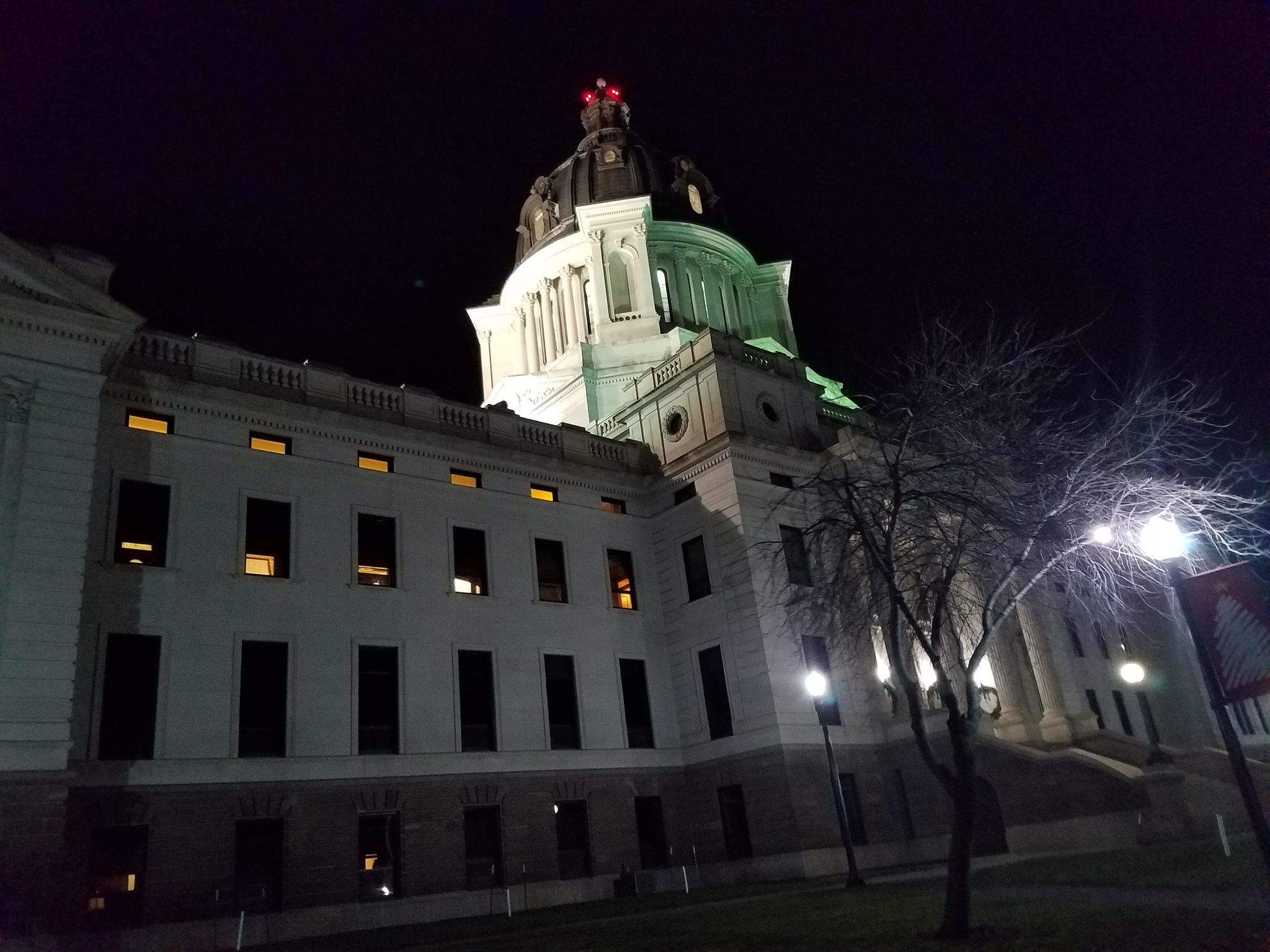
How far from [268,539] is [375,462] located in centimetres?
445

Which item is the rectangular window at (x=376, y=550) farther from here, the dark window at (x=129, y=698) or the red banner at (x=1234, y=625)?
the red banner at (x=1234, y=625)

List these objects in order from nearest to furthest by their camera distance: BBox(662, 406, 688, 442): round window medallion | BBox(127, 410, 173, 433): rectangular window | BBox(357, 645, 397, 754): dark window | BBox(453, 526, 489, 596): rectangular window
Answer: BBox(127, 410, 173, 433): rectangular window, BBox(357, 645, 397, 754): dark window, BBox(453, 526, 489, 596): rectangular window, BBox(662, 406, 688, 442): round window medallion

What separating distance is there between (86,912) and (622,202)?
38.8 m

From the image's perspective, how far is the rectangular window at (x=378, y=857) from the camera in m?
23.7

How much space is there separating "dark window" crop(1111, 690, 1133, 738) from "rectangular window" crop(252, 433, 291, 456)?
37430mm

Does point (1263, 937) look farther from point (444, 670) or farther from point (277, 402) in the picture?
point (277, 402)

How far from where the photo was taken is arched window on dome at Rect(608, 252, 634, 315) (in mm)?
47531

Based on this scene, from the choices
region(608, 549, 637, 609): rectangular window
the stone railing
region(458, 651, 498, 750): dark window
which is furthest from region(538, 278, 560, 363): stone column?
region(458, 651, 498, 750): dark window

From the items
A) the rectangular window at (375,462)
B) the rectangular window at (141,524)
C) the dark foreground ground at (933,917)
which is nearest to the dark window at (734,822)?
the dark foreground ground at (933,917)

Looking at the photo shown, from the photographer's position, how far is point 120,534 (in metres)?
23.5

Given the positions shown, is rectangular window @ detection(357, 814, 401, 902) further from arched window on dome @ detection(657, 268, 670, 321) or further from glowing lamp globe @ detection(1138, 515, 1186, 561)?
arched window on dome @ detection(657, 268, 670, 321)

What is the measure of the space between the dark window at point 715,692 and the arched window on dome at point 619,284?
21.4m

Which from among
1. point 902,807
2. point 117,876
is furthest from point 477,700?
point 902,807

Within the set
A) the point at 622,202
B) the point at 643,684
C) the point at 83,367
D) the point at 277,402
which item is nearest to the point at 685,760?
the point at 643,684
